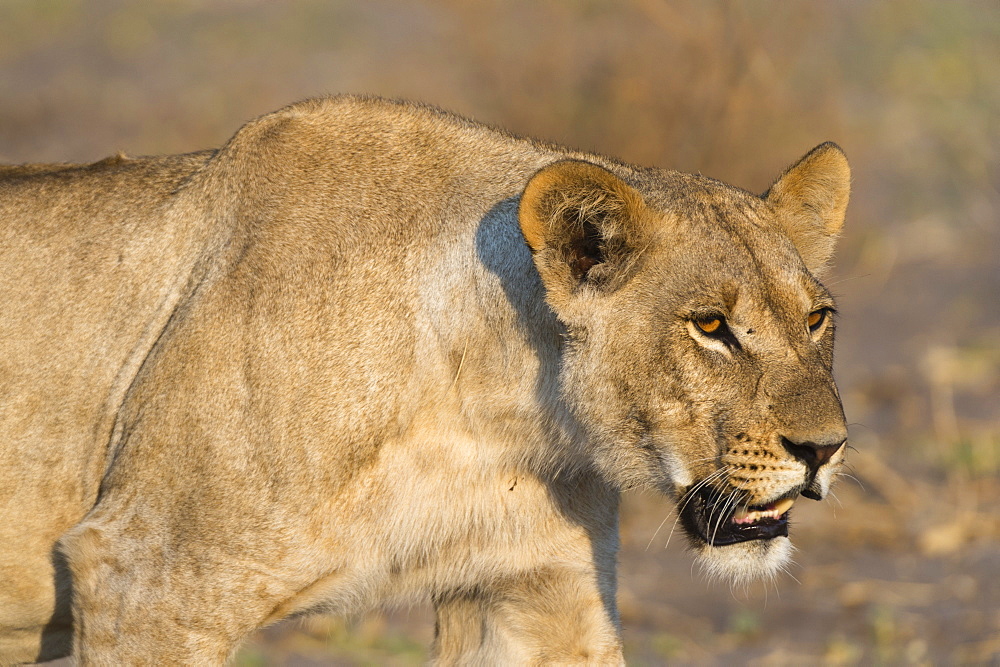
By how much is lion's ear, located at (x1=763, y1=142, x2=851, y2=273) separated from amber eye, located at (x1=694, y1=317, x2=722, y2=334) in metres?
0.65

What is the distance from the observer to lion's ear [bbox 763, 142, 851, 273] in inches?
156

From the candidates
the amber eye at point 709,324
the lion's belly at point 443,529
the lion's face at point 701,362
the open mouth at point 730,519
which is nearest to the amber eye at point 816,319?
the lion's face at point 701,362

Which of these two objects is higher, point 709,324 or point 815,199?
point 815,199

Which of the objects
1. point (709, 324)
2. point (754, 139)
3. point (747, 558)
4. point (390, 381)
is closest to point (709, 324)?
point (709, 324)

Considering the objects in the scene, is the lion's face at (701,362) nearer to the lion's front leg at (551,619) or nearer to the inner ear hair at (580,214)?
the inner ear hair at (580,214)

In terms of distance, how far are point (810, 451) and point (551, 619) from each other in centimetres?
105

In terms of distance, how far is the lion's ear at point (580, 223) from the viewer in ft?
11.0

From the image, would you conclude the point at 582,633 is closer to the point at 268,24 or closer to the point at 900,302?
the point at 900,302

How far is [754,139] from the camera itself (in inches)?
379

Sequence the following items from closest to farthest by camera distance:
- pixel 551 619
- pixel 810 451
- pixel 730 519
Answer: pixel 810 451, pixel 730 519, pixel 551 619

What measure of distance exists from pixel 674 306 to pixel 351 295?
83 cm

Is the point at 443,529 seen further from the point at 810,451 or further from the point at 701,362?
the point at 810,451

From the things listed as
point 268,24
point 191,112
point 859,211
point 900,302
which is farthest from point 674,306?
point 268,24

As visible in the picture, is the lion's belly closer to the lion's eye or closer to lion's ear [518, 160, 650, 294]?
lion's ear [518, 160, 650, 294]
